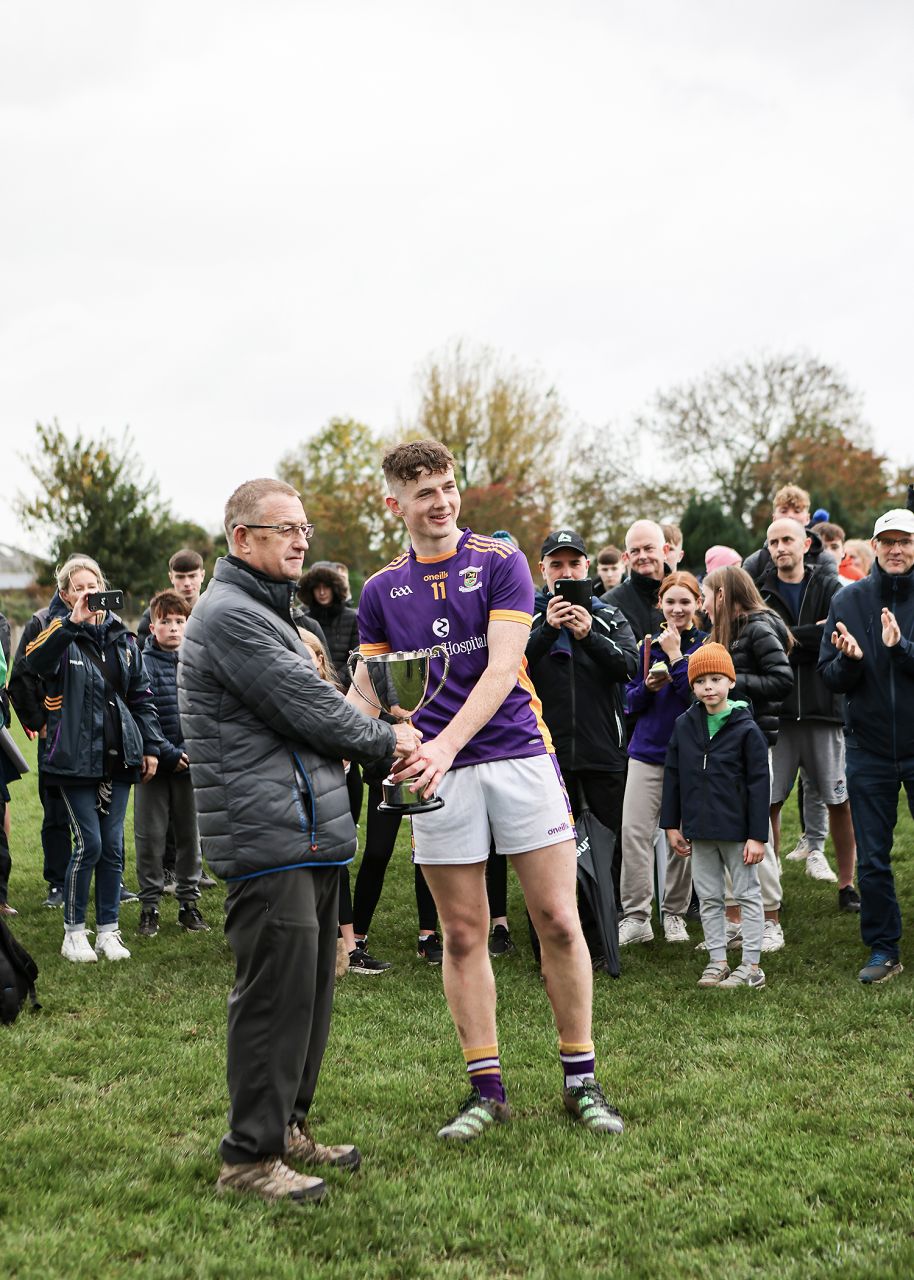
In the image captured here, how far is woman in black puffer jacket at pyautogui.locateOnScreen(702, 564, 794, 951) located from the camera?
667cm

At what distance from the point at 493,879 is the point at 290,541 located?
12.6ft

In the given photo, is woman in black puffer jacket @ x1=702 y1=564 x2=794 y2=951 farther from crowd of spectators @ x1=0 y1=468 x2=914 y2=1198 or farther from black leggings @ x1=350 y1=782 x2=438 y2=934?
black leggings @ x1=350 y1=782 x2=438 y2=934

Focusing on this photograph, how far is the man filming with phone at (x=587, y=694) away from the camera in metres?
6.48

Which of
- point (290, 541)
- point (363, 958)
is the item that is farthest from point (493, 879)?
point (290, 541)

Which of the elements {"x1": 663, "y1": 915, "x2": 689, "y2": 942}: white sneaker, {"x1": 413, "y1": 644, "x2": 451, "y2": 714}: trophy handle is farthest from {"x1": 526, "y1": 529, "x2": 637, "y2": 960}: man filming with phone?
{"x1": 413, "y1": 644, "x2": 451, "y2": 714}: trophy handle

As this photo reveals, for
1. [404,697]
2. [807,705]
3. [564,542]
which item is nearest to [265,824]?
[404,697]

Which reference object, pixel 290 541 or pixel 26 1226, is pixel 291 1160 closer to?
pixel 26 1226

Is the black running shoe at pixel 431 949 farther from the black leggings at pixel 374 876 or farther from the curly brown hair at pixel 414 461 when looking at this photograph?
the curly brown hair at pixel 414 461

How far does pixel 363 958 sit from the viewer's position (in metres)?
6.63

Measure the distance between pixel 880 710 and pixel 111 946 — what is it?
4545 millimetres

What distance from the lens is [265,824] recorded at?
11.6 ft

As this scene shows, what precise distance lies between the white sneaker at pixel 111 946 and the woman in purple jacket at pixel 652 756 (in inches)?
116

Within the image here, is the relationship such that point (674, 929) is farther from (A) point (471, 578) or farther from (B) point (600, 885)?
(A) point (471, 578)

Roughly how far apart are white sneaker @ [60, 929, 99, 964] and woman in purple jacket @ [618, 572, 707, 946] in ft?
10.2
